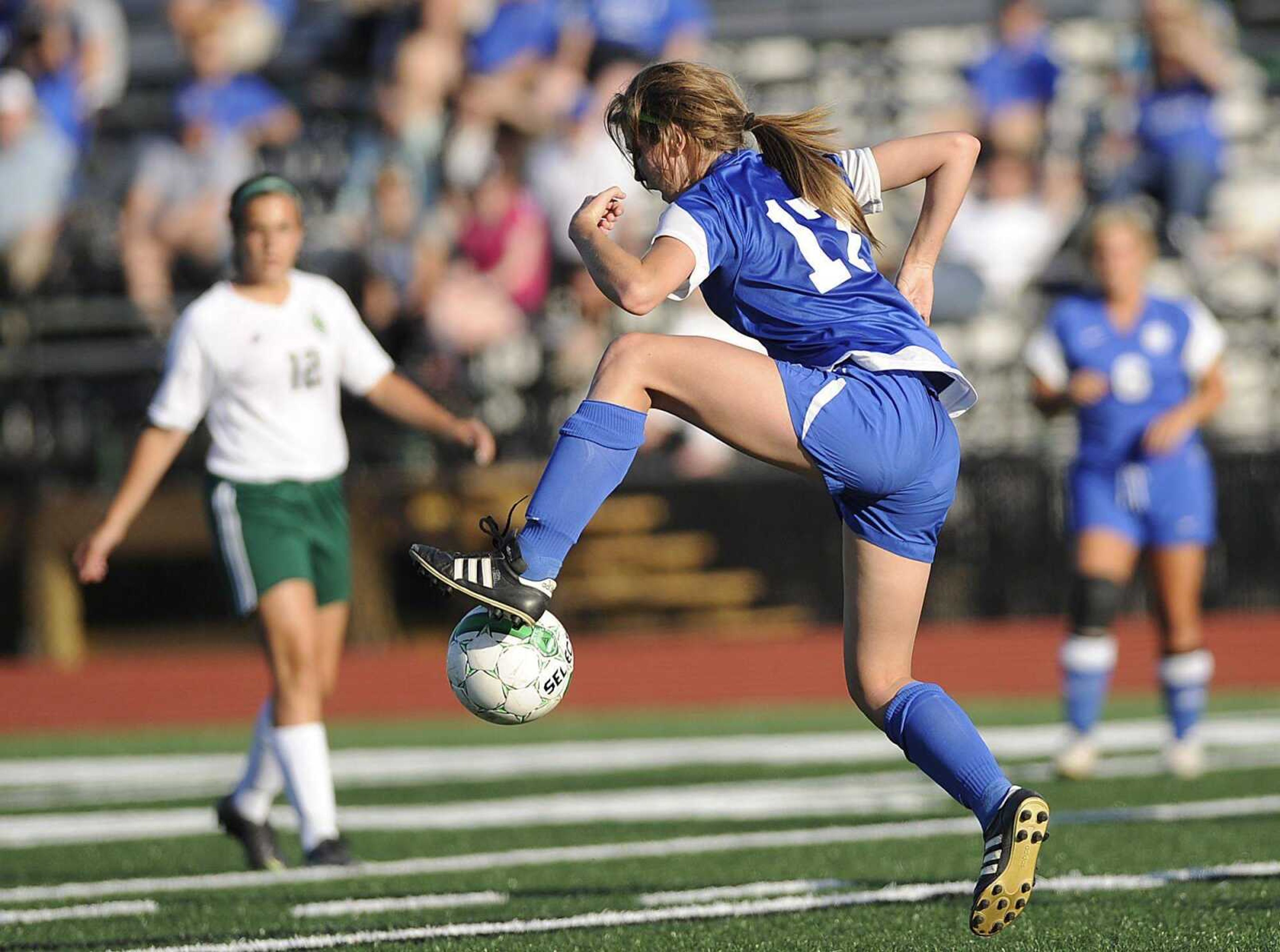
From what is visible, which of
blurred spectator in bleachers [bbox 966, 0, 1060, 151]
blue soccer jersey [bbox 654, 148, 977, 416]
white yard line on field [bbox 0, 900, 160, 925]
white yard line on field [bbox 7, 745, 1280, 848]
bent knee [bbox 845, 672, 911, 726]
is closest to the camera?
blue soccer jersey [bbox 654, 148, 977, 416]

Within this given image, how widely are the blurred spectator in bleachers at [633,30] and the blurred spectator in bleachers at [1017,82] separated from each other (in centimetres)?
227

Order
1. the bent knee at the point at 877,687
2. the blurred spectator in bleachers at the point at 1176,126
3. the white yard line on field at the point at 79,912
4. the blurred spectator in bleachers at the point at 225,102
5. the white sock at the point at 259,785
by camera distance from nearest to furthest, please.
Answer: the bent knee at the point at 877,687 → the white yard line on field at the point at 79,912 → the white sock at the point at 259,785 → the blurred spectator in bleachers at the point at 1176,126 → the blurred spectator in bleachers at the point at 225,102

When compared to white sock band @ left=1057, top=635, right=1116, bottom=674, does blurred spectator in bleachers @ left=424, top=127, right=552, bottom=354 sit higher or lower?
higher

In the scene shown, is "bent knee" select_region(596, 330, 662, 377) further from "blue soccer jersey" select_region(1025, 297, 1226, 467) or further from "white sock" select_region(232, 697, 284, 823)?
"blue soccer jersey" select_region(1025, 297, 1226, 467)

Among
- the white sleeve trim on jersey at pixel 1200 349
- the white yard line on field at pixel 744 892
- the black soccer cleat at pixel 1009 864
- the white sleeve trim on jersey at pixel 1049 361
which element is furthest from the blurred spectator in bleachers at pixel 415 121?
the black soccer cleat at pixel 1009 864

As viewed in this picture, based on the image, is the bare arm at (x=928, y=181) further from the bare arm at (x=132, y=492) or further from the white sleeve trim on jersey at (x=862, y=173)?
the bare arm at (x=132, y=492)

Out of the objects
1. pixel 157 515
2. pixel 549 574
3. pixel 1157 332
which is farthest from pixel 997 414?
pixel 549 574

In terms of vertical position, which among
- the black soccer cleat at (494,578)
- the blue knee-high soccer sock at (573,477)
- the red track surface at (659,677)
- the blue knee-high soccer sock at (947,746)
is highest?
the blue knee-high soccer sock at (573,477)

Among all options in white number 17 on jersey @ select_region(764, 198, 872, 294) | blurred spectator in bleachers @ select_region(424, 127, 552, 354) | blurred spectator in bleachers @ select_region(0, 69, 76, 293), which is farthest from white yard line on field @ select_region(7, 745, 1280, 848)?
blurred spectator in bleachers @ select_region(0, 69, 76, 293)

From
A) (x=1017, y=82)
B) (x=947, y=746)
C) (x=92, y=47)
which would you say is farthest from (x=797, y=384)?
(x=92, y=47)

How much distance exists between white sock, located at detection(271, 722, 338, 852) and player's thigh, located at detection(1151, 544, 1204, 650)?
13.5ft

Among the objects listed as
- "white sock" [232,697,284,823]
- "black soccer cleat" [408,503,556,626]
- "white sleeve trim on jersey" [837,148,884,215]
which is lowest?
"white sock" [232,697,284,823]

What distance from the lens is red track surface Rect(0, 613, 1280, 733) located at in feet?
42.1

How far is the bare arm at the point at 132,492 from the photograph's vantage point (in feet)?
21.0
